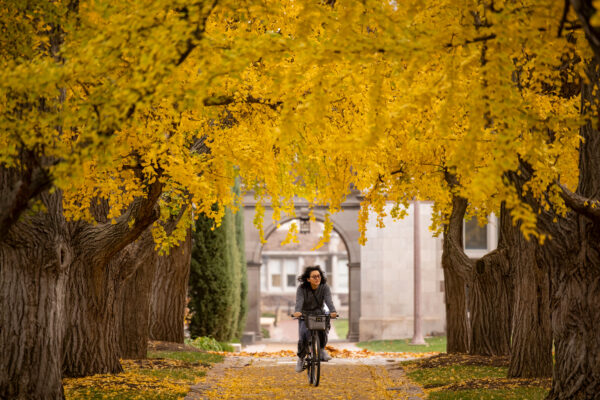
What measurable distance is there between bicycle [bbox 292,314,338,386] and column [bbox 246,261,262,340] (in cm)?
1721

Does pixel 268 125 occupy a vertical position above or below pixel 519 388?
above

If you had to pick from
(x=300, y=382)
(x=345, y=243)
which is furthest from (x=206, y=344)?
(x=345, y=243)

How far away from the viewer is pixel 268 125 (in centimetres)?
1038

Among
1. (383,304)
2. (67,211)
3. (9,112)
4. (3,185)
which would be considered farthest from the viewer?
(383,304)

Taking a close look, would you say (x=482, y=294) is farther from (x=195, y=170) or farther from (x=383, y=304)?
(x=383, y=304)

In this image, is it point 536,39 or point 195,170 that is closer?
point 536,39

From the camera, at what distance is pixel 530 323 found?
37.8 ft

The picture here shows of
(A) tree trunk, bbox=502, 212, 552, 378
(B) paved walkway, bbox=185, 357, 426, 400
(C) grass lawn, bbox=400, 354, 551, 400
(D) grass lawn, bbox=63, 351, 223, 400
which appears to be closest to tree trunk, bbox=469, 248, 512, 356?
(C) grass lawn, bbox=400, 354, 551, 400

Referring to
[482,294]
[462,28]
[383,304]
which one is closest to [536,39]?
[462,28]

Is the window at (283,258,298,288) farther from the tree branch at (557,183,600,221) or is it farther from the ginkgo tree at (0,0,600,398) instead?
the tree branch at (557,183,600,221)

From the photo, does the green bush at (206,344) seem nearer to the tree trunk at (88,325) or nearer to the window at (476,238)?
the tree trunk at (88,325)

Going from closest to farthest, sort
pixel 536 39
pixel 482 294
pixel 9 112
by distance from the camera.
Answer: pixel 536 39 < pixel 9 112 < pixel 482 294

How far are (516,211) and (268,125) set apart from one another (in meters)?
5.37

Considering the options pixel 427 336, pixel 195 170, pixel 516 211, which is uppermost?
pixel 195 170
